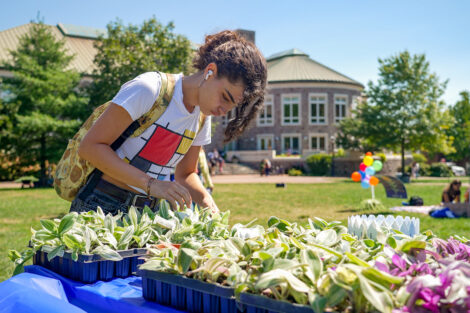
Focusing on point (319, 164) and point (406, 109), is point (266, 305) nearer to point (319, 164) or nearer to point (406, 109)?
point (406, 109)

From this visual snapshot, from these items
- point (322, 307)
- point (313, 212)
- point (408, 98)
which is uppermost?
point (408, 98)

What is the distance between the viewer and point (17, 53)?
2519 cm

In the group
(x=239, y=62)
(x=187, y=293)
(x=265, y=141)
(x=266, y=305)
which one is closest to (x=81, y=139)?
(x=239, y=62)

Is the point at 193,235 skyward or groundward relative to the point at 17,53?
groundward

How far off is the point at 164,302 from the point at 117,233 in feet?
1.47

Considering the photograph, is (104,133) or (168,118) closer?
(104,133)

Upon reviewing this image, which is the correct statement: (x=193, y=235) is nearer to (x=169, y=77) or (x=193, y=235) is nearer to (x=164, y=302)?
(x=164, y=302)

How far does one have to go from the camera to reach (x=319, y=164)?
36406 millimetres

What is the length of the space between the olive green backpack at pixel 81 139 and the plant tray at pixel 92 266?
730 millimetres

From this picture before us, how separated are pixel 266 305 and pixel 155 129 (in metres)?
1.37

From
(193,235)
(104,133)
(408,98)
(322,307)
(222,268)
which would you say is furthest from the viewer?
(408,98)

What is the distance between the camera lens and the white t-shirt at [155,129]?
6.34 feet

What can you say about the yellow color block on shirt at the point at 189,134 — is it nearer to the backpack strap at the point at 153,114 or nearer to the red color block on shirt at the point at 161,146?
the red color block on shirt at the point at 161,146

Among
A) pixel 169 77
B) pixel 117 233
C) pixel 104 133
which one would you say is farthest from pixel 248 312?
pixel 169 77
